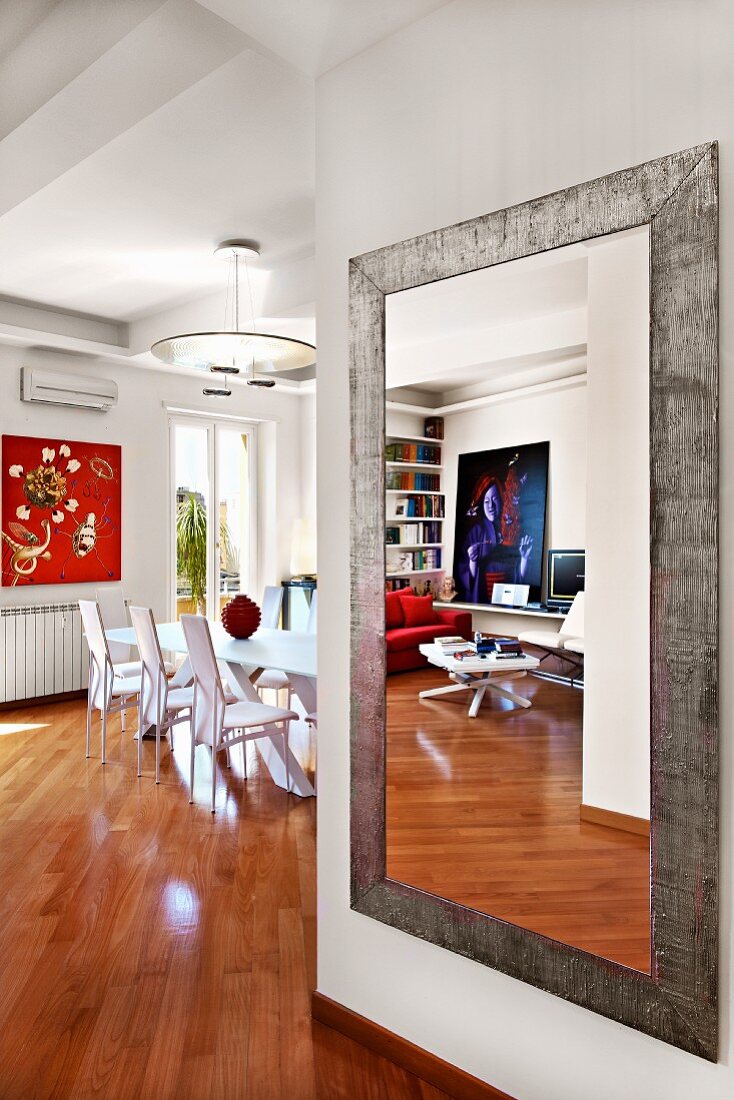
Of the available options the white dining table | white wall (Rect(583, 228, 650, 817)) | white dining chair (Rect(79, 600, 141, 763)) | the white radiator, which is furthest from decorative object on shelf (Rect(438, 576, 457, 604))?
the white radiator

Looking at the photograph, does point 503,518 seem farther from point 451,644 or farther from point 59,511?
point 59,511

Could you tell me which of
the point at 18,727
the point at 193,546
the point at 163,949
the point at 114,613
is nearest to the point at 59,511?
the point at 114,613

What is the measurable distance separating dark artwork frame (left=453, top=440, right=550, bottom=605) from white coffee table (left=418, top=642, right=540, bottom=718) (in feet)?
0.49

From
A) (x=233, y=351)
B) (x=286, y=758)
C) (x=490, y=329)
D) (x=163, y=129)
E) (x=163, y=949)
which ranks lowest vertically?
(x=163, y=949)

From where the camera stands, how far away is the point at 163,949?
2502 millimetres

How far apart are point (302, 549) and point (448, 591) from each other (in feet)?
19.3

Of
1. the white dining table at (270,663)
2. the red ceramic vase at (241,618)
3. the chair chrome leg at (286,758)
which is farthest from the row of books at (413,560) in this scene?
the red ceramic vase at (241,618)

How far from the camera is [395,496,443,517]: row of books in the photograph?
191cm

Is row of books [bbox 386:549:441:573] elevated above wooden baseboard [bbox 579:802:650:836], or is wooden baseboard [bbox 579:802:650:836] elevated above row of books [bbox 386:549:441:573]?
row of books [bbox 386:549:441:573]

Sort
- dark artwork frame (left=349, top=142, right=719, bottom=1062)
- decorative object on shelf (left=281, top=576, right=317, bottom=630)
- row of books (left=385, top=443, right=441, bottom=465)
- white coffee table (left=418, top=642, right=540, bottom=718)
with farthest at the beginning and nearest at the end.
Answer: decorative object on shelf (left=281, top=576, right=317, bottom=630)
row of books (left=385, top=443, right=441, bottom=465)
white coffee table (left=418, top=642, right=540, bottom=718)
dark artwork frame (left=349, top=142, right=719, bottom=1062)

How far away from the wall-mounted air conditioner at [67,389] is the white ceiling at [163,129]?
0.93 m

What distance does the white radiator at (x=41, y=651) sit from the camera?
228 inches

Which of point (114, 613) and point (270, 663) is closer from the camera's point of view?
point (270, 663)

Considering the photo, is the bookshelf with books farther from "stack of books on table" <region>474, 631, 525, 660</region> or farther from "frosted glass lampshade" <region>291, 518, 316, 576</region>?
"frosted glass lampshade" <region>291, 518, 316, 576</region>
